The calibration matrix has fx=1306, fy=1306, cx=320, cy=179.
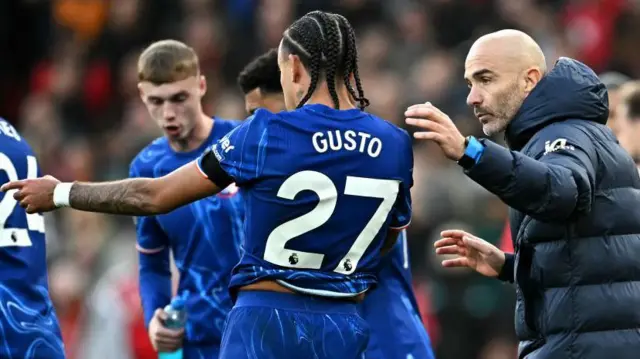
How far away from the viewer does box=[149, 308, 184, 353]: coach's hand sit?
23.4 ft

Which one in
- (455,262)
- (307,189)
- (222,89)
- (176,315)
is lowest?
(222,89)

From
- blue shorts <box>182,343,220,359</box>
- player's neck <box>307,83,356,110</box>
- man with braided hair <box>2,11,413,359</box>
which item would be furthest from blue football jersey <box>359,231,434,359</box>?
player's neck <box>307,83,356,110</box>

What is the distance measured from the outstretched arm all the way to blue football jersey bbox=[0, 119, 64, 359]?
82cm

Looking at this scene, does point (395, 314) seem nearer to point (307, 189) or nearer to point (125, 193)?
point (307, 189)

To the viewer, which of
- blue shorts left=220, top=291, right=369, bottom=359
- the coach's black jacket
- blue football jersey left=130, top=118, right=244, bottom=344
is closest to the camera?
blue shorts left=220, top=291, right=369, bottom=359

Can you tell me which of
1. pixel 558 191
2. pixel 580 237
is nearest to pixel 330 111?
pixel 558 191

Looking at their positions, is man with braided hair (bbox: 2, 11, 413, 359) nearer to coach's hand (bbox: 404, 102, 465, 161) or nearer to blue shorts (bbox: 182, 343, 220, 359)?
coach's hand (bbox: 404, 102, 465, 161)

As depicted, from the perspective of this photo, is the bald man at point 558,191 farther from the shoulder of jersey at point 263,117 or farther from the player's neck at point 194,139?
the player's neck at point 194,139

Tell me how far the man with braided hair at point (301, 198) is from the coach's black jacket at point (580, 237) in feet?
2.16

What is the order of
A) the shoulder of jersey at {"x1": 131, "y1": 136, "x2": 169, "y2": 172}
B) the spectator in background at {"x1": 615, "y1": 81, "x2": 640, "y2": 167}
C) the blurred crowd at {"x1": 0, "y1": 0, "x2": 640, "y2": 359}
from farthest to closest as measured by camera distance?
the blurred crowd at {"x1": 0, "y1": 0, "x2": 640, "y2": 359} → the spectator in background at {"x1": 615, "y1": 81, "x2": 640, "y2": 167} → the shoulder of jersey at {"x1": 131, "y1": 136, "x2": 169, "y2": 172}

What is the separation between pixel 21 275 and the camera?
6492 mm

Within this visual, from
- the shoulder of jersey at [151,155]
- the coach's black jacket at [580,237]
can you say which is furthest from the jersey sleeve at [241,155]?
the shoulder of jersey at [151,155]

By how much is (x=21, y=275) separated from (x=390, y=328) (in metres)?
1.87

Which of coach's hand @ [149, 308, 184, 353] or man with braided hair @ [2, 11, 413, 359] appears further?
coach's hand @ [149, 308, 184, 353]
